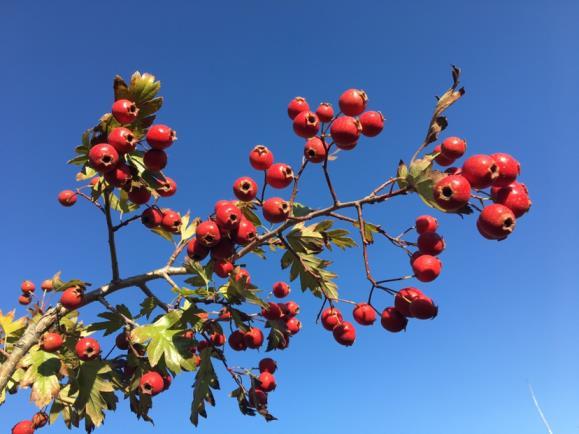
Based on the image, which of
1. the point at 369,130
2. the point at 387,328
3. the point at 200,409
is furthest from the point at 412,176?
the point at 200,409

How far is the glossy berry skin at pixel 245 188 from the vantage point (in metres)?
2.76

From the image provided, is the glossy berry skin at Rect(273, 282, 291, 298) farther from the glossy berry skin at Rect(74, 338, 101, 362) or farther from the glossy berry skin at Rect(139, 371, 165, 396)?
the glossy berry skin at Rect(74, 338, 101, 362)

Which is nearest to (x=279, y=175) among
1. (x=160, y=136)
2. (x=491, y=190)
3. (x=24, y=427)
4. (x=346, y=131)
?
(x=346, y=131)

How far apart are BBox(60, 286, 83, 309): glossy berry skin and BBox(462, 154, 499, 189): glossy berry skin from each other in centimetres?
249

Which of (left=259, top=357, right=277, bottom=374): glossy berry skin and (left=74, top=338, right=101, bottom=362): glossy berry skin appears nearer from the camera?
(left=74, top=338, right=101, bottom=362): glossy berry skin

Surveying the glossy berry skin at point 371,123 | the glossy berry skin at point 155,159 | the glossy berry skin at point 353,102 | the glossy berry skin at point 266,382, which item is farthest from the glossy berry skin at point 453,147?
the glossy berry skin at point 266,382

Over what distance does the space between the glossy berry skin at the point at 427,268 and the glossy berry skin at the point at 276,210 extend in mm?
826

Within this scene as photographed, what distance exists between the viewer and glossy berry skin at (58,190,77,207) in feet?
12.1

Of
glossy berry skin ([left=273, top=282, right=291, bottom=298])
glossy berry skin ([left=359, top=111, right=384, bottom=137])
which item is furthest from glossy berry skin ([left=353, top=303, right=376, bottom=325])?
glossy berry skin ([left=359, top=111, right=384, bottom=137])

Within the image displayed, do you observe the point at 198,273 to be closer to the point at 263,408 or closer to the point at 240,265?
the point at 240,265

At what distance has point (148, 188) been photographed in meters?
2.97

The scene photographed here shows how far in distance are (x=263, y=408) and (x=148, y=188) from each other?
2007 millimetres

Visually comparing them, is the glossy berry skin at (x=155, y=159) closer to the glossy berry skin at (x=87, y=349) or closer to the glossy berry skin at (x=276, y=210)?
the glossy berry skin at (x=276, y=210)

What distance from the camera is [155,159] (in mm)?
2781
